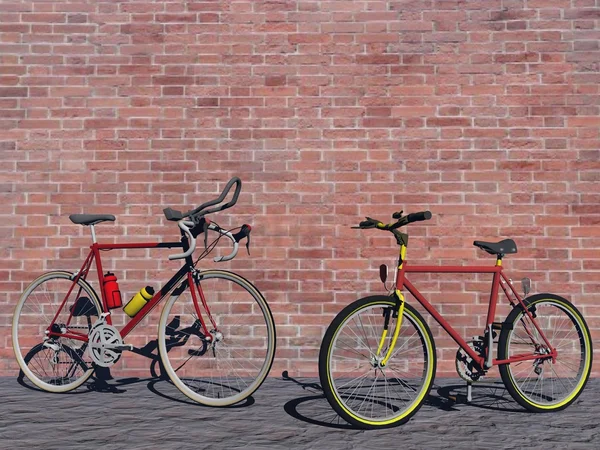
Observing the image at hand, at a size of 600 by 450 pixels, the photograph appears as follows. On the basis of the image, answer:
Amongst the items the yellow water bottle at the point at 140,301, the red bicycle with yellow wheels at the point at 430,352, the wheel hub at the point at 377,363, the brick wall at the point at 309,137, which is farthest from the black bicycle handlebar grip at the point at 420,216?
the yellow water bottle at the point at 140,301

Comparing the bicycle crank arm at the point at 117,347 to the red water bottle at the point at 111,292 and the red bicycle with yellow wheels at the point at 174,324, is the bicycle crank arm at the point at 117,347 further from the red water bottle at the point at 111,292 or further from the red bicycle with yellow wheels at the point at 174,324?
the red water bottle at the point at 111,292

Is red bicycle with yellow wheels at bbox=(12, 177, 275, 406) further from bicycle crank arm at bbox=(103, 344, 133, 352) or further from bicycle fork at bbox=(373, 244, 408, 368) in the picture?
bicycle fork at bbox=(373, 244, 408, 368)

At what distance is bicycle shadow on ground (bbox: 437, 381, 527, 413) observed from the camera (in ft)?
15.0

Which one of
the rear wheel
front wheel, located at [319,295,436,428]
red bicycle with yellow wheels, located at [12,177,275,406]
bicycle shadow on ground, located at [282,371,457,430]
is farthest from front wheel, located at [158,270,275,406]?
front wheel, located at [319,295,436,428]

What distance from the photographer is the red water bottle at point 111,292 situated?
16.0 feet

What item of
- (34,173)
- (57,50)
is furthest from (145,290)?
(57,50)

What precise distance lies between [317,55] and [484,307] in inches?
91.3

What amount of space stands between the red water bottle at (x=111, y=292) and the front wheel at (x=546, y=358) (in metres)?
2.56

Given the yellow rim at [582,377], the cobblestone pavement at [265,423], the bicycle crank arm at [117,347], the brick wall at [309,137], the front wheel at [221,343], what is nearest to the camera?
the cobblestone pavement at [265,423]

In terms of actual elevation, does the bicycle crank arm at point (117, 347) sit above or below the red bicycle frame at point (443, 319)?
below

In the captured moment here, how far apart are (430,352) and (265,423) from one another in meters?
1.04

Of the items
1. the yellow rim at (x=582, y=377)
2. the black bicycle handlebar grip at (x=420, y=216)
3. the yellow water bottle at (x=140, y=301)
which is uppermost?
the black bicycle handlebar grip at (x=420, y=216)

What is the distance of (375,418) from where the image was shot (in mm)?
4090

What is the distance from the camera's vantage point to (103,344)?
4703 mm
